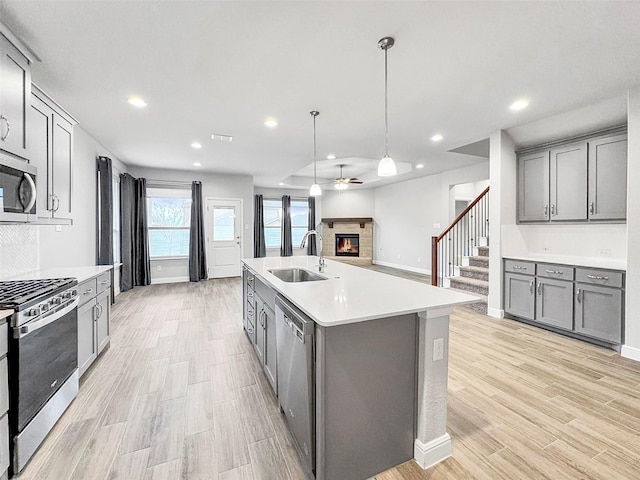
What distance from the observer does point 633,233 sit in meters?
2.93

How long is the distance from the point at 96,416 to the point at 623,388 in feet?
13.5

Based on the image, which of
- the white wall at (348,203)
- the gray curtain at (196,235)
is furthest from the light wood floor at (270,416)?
the white wall at (348,203)

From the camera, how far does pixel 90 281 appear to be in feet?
8.54

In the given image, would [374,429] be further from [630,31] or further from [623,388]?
[630,31]

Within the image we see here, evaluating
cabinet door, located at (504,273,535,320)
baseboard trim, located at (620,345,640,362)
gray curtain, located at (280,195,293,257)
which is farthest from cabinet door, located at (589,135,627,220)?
gray curtain, located at (280,195,293,257)

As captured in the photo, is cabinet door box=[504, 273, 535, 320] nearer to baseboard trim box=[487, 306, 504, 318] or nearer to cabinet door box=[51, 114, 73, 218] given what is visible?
baseboard trim box=[487, 306, 504, 318]

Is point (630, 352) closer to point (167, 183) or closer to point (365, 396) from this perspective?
point (365, 396)

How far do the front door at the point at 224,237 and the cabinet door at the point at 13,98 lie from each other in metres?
5.12

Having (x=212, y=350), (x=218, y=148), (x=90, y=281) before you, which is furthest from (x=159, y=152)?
(x=212, y=350)

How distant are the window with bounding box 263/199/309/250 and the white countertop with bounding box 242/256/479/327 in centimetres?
716

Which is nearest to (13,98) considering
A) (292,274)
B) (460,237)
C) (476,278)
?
(292,274)

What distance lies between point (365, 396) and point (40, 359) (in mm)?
1951

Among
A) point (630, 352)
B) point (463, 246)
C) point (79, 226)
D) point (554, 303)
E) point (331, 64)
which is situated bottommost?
point (630, 352)

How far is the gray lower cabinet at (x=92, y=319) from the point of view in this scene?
8.04 ft
